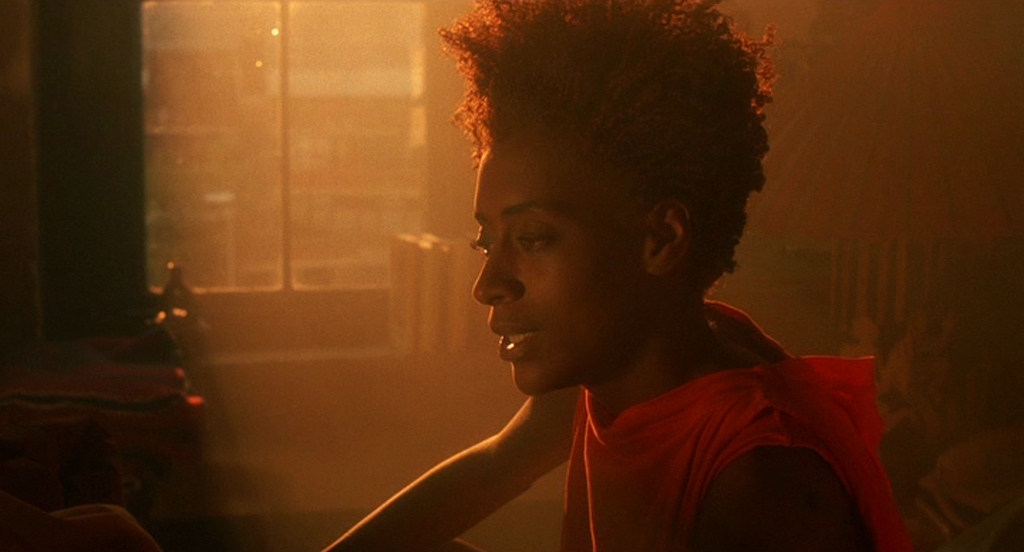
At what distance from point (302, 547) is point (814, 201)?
1.59 m

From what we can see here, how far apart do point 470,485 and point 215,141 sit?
175 inches

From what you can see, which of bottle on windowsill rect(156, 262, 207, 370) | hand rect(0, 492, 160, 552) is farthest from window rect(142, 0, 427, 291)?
hand rect(0, 492, 160, 552)

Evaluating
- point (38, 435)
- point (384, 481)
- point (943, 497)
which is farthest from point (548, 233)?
point (384, 481)

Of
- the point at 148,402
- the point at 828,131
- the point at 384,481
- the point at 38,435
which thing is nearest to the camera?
the point at 38,435

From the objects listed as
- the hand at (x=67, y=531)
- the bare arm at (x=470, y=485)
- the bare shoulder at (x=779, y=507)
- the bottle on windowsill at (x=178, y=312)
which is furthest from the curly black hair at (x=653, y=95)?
the bottle on windowsill at (x=178, y=312)

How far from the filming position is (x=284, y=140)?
18.2ft

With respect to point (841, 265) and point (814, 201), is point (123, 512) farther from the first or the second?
point (841, 265)

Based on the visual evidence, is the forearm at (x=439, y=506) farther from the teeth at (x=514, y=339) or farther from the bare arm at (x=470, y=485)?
the teeth at (x=514, y=339)

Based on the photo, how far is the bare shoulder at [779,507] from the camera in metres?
0.89

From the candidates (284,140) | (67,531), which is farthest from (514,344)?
(284,140)

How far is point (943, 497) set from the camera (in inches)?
98.1

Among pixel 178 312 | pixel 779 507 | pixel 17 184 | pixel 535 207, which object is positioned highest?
pixel 535 207

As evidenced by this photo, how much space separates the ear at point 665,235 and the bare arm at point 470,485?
1.09 ft

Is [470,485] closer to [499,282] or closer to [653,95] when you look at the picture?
[499,282]
